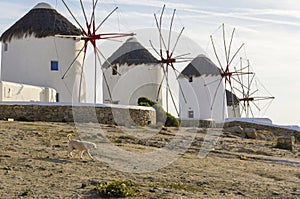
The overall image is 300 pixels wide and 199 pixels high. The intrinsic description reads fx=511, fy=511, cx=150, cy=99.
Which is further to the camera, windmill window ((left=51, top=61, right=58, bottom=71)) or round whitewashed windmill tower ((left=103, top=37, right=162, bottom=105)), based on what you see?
round whitewashed windmill tower ((left=103, top=37, right=162, bottom=105))

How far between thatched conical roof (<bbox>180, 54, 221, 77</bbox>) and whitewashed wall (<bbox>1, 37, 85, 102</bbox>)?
44.5ft

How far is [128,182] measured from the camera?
9.95 metres

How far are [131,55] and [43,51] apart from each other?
8.82 metres

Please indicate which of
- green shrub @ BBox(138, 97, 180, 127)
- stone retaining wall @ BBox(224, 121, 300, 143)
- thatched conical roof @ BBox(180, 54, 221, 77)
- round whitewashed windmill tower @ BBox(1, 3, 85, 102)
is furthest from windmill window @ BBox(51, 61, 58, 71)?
thatched conical roof @ BBox(180, 54, 221, 77)

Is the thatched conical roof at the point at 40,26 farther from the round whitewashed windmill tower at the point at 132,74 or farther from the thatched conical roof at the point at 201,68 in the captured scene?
the thatched conical roof at the point at 201,68

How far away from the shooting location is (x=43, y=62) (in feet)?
92.2

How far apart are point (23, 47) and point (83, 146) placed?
1750 centimetres

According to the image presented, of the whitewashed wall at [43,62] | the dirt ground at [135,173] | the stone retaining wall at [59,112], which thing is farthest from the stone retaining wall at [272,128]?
the dirt ground at [135,173]

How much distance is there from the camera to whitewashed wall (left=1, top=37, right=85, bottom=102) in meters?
28.0

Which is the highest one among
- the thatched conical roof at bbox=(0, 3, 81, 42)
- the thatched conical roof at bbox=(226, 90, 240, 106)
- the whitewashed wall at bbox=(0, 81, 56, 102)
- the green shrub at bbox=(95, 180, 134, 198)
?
the thatched conical roof at bbox=(0, 3, 81, 42)

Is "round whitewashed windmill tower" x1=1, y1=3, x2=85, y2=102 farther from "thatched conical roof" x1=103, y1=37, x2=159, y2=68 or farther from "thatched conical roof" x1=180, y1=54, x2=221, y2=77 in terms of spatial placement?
"thatched conical roof" x1=180, y1=54, x2=221, y2=77

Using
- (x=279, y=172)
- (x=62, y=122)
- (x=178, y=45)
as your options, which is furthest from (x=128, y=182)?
(x=178, y=45)

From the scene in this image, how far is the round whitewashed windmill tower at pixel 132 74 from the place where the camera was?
35.3 metres

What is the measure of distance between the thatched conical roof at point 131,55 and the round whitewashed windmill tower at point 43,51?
6429 millimetres
